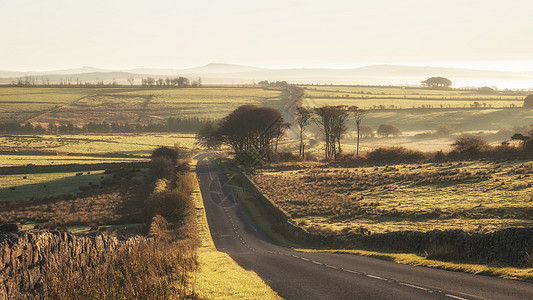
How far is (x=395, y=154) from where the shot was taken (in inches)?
3819

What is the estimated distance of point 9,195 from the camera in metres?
78.3

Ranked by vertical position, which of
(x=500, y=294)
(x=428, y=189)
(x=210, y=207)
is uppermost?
(x=500, y=294)

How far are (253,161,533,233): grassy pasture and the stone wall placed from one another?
2933 centimetres

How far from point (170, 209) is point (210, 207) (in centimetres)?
918

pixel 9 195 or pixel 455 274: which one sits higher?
pixel 455 274

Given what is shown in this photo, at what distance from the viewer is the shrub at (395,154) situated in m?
95.2

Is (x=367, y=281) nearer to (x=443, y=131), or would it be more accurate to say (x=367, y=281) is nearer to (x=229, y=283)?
(x=229, y=283)

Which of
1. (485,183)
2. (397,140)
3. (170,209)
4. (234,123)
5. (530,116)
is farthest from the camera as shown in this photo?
(530,116)

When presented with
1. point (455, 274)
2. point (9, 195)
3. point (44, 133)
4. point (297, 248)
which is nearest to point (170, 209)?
point (297, 248)

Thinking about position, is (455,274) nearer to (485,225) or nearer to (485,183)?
(485,225)

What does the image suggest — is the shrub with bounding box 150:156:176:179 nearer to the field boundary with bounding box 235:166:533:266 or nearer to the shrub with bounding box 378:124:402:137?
the field boundary with bounding box 235:166:533:266

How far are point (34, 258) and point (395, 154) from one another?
3566 inches

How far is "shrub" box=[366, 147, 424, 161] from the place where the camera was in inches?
3748

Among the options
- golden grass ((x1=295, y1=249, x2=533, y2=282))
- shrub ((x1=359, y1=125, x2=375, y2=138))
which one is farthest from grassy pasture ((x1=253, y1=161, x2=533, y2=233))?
shrub ((x1=359, y1=125, x2=375, y2=138))
